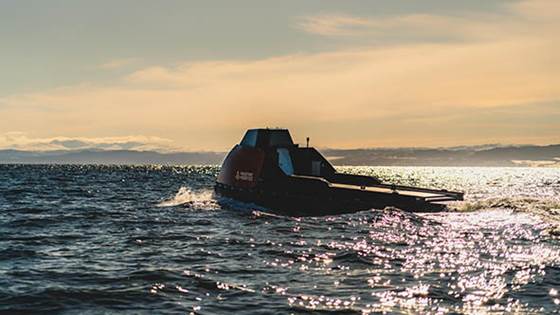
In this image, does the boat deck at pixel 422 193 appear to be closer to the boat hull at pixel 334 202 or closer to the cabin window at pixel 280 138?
the boat hull at pixel 334 202

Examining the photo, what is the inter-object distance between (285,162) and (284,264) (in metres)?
25.8

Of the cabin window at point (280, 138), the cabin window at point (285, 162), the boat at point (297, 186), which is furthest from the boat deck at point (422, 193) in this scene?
the cabin window at point (280, 138)

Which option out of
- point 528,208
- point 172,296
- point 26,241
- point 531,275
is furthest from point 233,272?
point 528,208

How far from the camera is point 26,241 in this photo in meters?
23.6

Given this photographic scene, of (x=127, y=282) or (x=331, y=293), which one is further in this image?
(x=127, y=282)

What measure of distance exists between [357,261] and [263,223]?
1227cm


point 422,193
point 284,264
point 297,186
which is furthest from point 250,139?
point 284,264

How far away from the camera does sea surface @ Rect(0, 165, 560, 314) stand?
45.1 feet

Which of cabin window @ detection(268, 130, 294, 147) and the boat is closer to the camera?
the boat

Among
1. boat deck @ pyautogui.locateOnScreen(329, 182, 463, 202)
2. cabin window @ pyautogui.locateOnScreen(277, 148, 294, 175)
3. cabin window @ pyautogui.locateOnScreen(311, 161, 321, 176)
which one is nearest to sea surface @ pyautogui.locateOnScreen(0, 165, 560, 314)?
→ boat deck @ pyautogui.locateOnScreen(329, 182, 463, 202)

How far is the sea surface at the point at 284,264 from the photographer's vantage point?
13.7 metres

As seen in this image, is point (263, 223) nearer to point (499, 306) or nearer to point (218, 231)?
point (218, 231)

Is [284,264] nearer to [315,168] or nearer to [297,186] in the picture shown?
[297,186]

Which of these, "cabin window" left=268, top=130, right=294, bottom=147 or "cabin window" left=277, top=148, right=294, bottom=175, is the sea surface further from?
"cabin window" left=268, top=130, right=294, bottom=147
